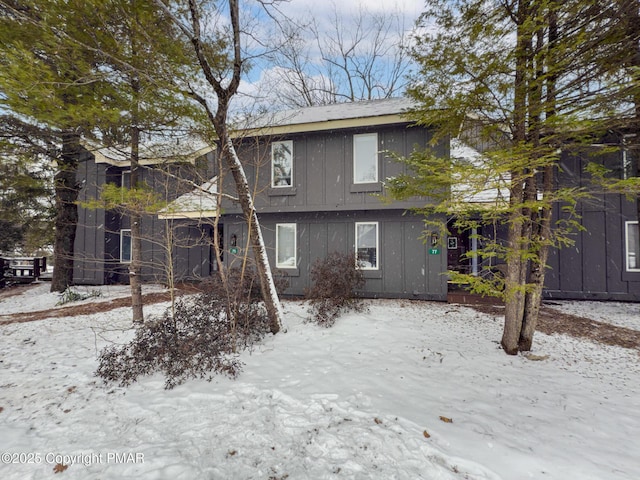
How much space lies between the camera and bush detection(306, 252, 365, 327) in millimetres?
6211

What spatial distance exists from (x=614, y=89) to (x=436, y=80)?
234 centimetres

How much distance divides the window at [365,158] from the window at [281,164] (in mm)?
2124

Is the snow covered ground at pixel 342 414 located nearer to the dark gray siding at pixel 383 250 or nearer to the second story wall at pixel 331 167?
the dark gray siding at pixel 383 250

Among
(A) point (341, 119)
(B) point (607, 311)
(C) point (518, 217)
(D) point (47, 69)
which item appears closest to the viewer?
(C) point (518, 217)

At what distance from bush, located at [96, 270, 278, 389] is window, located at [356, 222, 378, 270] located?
4.43 metres

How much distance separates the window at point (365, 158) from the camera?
873 centimetres

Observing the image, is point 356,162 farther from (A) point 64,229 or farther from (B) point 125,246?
(B) point 125,246

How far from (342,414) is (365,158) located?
289 inches

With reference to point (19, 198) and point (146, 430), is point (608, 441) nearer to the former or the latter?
point (146, 430)

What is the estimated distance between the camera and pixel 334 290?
6.53 m


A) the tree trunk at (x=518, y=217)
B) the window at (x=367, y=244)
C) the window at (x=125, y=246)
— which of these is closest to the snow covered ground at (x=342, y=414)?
the tree trunk at (x=518, y=217)

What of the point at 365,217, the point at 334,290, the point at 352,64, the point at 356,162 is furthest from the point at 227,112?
the point at 352,64

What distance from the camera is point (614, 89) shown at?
3.96 metres

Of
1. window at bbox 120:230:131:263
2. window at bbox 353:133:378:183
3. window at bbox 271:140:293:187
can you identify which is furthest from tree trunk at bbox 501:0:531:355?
window at bbox 120:230:131:263
